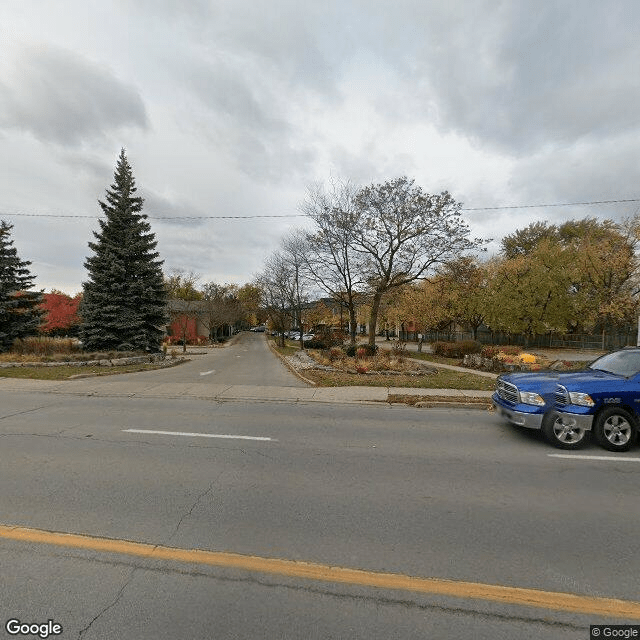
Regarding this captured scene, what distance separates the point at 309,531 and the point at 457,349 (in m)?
22.5

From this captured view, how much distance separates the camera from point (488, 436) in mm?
6570

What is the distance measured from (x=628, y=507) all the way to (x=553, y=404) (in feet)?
7.54

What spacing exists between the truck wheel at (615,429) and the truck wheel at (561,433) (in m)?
0.24

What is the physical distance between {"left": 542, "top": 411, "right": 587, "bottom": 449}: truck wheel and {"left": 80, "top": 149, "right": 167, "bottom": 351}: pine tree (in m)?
19.1

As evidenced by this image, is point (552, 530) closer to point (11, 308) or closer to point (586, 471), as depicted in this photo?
point (586, 471)

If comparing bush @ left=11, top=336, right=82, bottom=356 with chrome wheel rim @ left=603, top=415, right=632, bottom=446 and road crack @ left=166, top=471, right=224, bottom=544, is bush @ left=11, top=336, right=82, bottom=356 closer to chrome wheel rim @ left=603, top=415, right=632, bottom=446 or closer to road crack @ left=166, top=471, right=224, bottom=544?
road crack @ left=166, top=471, right=224, bottom=544

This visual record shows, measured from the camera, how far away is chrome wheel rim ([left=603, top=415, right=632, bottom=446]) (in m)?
5.81

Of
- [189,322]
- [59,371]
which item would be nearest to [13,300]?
[59,371]

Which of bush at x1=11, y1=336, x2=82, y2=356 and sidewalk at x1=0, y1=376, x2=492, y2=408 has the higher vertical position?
bush at x1=11, y1=336, x2=82, y2=356

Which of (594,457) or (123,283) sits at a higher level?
(123,283)

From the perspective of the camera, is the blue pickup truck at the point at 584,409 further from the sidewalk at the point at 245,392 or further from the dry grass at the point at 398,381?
the dry grass at the point at 398,381

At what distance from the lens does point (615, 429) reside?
5.85m

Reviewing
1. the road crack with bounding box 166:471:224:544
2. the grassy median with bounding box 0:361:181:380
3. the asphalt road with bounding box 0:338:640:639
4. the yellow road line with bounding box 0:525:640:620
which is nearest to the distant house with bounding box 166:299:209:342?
the grassy median with bounding box 0:361:181:380

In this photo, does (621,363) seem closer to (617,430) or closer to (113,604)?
(617,430)
